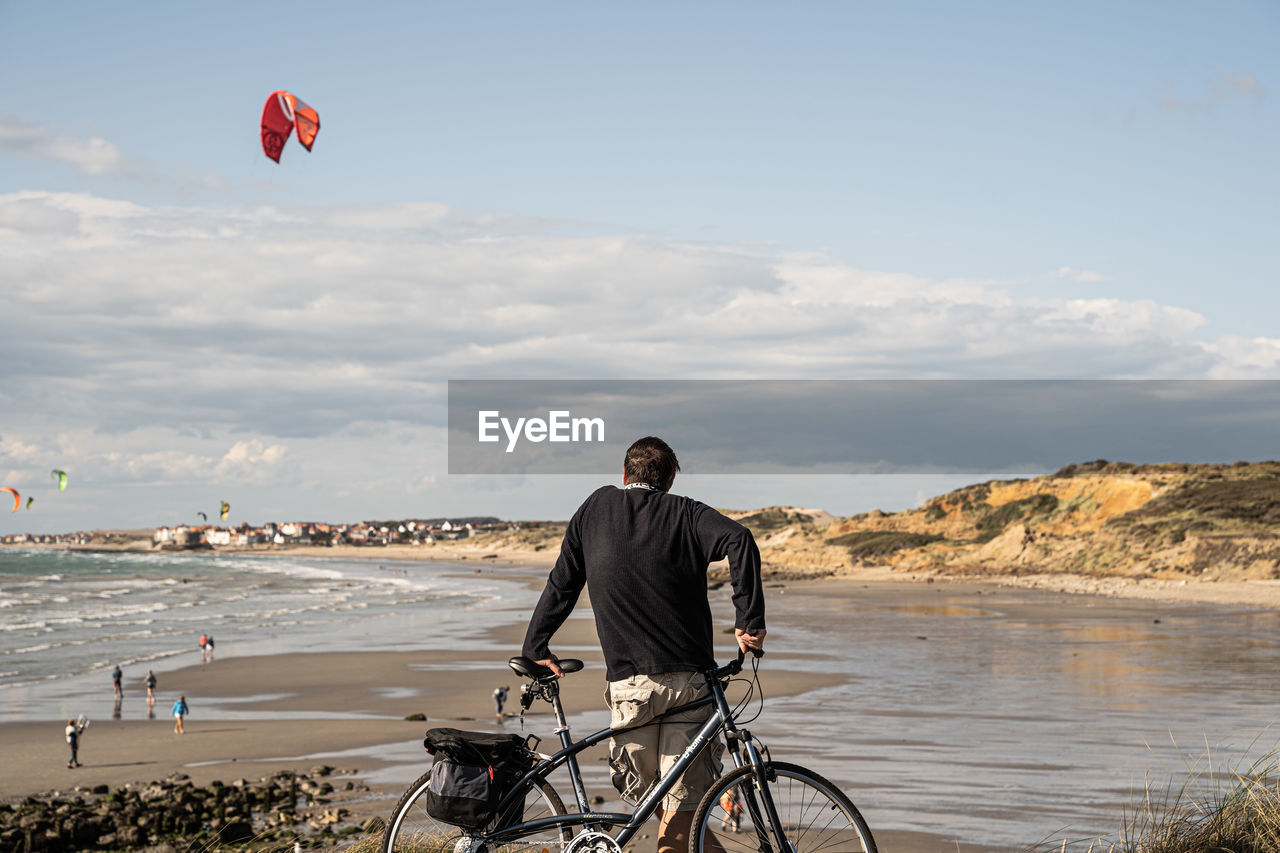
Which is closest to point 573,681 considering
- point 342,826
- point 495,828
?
point 342,826

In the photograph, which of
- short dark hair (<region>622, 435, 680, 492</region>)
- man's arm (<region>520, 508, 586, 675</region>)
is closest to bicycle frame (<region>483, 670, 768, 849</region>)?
man's arm (<region>520, 508, 586, 675</region>)

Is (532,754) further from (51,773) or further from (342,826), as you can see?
(51,773)

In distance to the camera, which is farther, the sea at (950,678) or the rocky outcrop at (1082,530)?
the rocky outcrop at (1082,530)

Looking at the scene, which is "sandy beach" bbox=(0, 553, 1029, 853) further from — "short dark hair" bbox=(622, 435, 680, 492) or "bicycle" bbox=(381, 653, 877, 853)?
"short dark hair" bbox=(622, 435, 680, 492)

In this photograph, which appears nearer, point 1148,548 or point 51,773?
point 51,773

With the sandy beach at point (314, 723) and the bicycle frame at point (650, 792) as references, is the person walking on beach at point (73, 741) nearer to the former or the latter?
the sandy beach at point (314, 723)

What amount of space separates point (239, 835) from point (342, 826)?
1.06 metres

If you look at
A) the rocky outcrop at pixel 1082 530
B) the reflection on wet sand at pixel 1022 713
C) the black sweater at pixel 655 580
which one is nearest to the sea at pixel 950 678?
the reflection on wet sand at pixel 1022 713

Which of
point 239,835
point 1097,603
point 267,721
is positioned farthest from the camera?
point 1097,603

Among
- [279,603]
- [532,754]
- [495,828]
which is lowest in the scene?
[279,603]

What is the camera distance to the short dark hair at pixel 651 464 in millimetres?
4551

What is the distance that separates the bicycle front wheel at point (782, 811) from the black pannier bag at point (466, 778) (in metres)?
0.82

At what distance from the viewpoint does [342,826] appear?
1202cm

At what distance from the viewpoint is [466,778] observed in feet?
14.3
